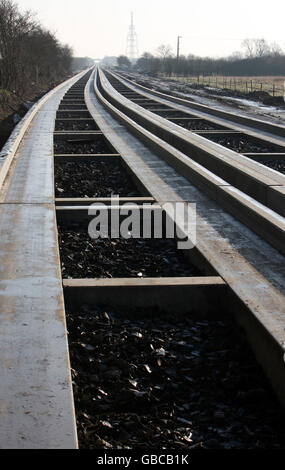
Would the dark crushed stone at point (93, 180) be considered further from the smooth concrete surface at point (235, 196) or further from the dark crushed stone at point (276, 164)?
the dark crushed stone at point (276, 164)

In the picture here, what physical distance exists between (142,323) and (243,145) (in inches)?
460

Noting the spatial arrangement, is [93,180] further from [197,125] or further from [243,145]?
[197,125]

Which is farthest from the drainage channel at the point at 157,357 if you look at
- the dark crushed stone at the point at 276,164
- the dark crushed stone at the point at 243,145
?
the dark crushed stone at the point at 243,145

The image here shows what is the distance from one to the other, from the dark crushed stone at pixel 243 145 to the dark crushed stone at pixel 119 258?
832cm

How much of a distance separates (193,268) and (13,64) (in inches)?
1153

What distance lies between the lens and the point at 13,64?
109 ft

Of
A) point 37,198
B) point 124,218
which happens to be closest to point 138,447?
point 124,218

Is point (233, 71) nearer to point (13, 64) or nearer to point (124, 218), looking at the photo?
point (13, 64)

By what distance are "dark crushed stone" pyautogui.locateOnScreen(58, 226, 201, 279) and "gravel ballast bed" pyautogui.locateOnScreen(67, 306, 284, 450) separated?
0.96 m

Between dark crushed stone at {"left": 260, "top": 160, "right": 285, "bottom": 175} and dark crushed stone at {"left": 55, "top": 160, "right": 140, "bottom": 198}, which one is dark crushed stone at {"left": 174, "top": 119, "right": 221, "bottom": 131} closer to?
dark crushed stone at {"left": 260, "top": 160, "right": 285, "bottom": 175}

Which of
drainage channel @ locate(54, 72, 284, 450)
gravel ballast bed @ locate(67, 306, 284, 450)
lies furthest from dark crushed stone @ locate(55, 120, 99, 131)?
gravel ballast bed @ locate(67, 306, 284, 450)

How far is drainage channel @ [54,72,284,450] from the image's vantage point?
143 inches

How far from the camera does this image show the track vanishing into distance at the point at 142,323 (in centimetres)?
358

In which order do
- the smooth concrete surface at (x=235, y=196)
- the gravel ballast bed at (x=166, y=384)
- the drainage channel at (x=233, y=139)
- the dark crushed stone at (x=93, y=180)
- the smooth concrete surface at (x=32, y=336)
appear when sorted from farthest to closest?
the drainage channel at (x=233, y=139), the dark crushed stone at (x=93, y=180), the smooth concrete surface at (x=235, y=196), the gravel ballast bed at (x=166, y=384), the smooth concrete surface at (x=32, y=336)
